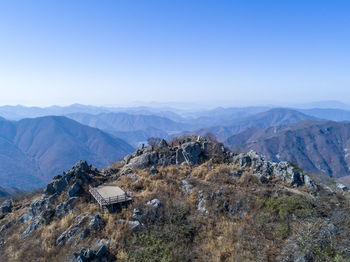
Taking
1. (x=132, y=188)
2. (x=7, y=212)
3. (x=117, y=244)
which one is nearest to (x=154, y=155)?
(x=132, y=188)

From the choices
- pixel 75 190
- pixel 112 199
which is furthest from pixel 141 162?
pixel 112 199

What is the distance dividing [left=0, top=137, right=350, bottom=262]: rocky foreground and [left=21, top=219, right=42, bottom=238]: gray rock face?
0.37ft

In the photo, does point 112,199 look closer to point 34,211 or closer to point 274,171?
point 34,211

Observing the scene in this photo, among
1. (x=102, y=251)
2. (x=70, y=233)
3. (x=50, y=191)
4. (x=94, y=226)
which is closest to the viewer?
(x=102, y=251)

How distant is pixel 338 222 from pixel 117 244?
15.6 meters

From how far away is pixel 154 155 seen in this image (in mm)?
29828

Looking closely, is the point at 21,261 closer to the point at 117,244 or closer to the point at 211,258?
the point at 117,244

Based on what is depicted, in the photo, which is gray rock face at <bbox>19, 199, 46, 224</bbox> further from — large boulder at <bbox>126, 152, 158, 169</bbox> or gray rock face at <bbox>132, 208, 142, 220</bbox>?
gray rock face at <bbox>132, 208, 142, 220</bbox>

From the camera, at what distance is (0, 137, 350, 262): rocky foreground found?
13758 mm

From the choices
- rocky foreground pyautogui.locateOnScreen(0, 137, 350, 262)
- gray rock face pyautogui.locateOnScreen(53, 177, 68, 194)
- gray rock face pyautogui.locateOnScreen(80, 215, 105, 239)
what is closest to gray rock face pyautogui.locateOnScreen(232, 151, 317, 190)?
rocky foreground pyautogui.locateOnScreen(0, 137, 350, 262)

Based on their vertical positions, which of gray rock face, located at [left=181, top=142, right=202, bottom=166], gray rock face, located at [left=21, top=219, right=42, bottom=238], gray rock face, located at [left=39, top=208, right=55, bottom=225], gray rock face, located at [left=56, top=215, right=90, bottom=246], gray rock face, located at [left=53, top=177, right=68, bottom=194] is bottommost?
gray rock face, located at [left=21, top=219, right=42, bottom=238]

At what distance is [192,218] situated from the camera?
17.6 m

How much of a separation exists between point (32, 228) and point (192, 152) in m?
19.7

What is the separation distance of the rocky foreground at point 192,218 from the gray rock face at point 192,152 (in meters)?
0.19
